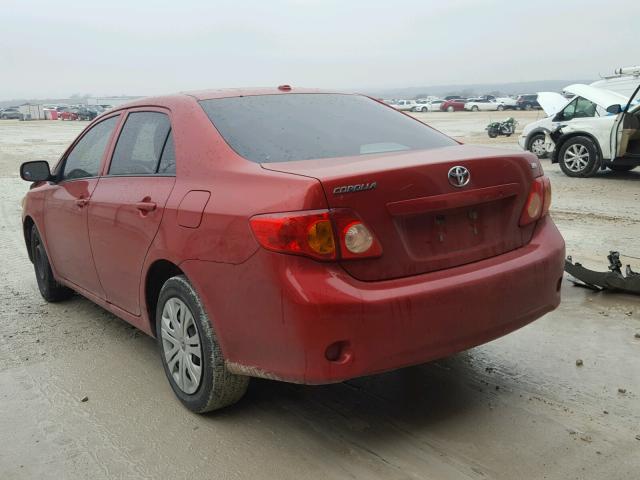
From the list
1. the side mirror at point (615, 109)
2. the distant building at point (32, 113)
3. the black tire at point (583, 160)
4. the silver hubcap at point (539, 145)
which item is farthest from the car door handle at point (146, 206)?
the distant building at point (32, 113)

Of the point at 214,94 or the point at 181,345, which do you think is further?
the point at 214,94

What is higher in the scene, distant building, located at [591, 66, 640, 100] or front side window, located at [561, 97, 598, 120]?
distant building, located at [591, 66, 640, 100]

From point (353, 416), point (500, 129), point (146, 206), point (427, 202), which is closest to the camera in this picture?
point (427, 202)

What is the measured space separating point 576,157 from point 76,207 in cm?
1084

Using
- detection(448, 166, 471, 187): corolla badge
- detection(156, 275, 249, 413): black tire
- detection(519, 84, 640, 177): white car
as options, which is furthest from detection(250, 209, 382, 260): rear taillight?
detection(519, 84, 640, 177): white car

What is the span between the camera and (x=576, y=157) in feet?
41.5

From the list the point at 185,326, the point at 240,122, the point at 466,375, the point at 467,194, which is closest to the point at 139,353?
the point at 185,326

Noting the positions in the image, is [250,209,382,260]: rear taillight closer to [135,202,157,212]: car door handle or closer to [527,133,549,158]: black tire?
[135,202,157,212]: car door handle

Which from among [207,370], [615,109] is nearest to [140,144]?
[207,370]

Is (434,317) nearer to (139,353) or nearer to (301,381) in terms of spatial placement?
(301,381)

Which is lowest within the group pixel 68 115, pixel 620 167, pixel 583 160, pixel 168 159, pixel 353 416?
pixel 68 115

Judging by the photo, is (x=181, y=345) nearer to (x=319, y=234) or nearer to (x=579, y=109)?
(x=319, y=234)

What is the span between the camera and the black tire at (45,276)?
5328 mm

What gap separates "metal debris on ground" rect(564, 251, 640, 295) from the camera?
4875 millimetres
